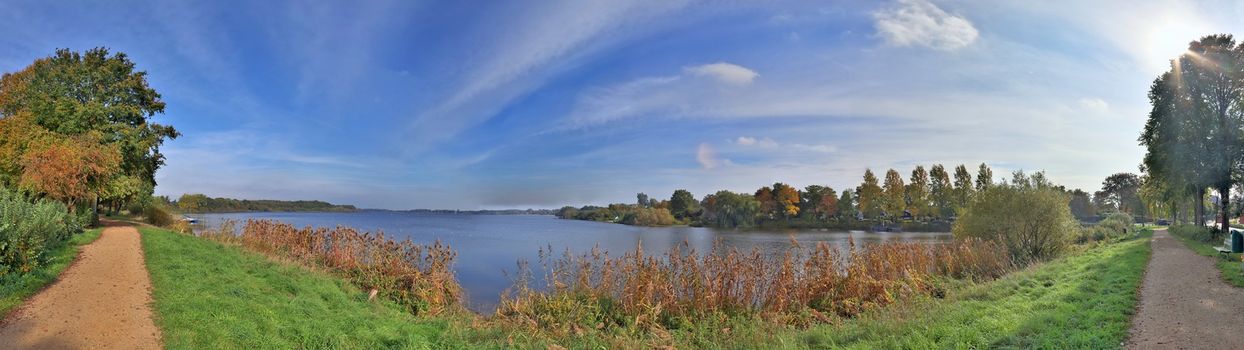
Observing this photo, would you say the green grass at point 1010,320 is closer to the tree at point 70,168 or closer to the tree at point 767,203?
the tree at point 70,168

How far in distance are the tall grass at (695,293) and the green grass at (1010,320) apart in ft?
3.70

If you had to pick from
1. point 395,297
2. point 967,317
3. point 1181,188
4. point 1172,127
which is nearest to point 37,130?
point 395,297

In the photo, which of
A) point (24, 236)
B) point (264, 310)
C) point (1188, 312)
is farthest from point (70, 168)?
point (1188, 312)

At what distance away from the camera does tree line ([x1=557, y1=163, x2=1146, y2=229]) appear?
68500 millimetres

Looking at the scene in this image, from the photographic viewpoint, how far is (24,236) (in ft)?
31.6

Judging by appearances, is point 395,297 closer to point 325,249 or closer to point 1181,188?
point 325,249

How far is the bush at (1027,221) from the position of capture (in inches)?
801

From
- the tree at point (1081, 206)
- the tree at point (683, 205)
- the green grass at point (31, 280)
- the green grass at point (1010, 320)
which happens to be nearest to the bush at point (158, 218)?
the green grass at point (31, 280)

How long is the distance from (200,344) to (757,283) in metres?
9.17

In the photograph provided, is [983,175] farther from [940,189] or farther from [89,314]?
[89,314]

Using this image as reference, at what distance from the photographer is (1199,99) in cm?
2464

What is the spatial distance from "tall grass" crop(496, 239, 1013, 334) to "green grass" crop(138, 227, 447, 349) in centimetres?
226

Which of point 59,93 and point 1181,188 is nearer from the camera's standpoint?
point 59,93

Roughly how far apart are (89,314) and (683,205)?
11282 cm
